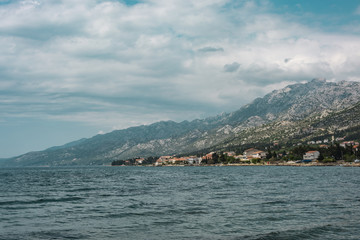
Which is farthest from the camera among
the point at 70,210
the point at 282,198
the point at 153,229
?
the point at 282,198

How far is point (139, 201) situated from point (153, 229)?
1871 centimetres

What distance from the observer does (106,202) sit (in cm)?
4681

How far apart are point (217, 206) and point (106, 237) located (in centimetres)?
1797

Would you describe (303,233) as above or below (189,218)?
below

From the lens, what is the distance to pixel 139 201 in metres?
46.8

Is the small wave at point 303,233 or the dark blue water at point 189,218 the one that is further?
the dark blue water at point 189,218

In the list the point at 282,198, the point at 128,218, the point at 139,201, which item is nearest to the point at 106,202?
the point at 139,201

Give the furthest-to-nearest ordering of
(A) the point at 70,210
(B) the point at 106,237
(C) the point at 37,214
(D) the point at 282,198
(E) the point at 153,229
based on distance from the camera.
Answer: (D) the point at 282,198
(A) the point at 70,210
(C) the point at 37,214
(E) the point at 153,229
(B) the point at 106,237

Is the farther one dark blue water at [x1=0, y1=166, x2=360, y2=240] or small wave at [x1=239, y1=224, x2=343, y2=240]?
dark blue water at [x1=0, y1=166, x2=360, y2=240]

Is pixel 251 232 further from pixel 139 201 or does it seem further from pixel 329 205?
pixel 139 201

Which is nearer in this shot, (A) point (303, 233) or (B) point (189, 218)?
(A) point (303, 233)

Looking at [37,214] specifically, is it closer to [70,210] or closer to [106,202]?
[70,210]

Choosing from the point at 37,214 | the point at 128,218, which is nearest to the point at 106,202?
the point at 37,214

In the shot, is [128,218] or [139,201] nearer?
[128,218]
